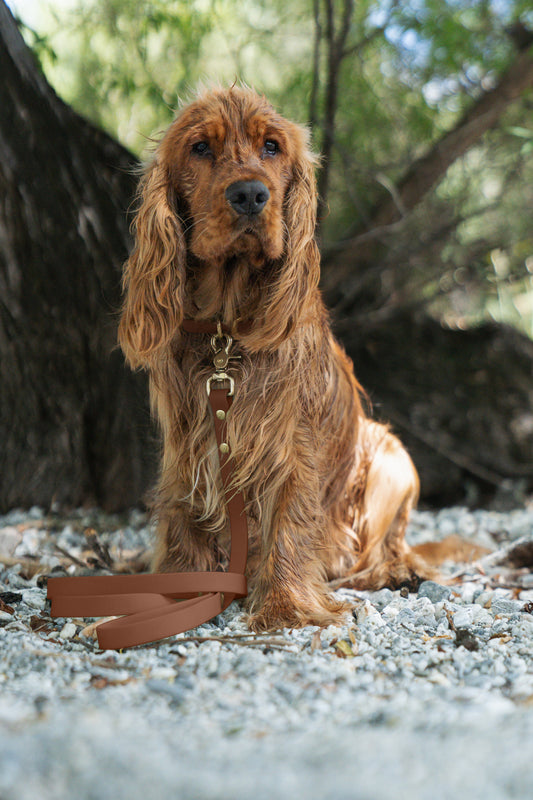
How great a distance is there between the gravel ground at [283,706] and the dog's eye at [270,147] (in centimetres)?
155

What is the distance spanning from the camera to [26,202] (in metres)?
3.29

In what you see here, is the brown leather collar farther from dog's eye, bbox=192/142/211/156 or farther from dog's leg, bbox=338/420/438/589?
dog's leg, bbox=338/420/438/589

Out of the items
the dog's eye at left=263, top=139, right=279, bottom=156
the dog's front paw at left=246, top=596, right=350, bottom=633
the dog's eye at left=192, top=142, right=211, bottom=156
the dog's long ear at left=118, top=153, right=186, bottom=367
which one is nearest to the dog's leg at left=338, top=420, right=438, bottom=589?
the dog's front paw at left=246, top=596, right=350, bottom=633

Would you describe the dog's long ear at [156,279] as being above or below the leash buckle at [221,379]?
above

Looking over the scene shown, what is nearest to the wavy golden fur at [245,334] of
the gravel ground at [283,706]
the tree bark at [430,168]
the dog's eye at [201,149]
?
the dog's eye at [201,149]

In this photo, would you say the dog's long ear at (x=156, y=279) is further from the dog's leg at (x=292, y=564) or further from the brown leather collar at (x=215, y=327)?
the dog's leg at (x=292, y=564)

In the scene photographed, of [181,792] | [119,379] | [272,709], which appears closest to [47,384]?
[119,379]

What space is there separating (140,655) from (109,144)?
266cm

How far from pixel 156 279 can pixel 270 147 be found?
Answer: 589 millimetres

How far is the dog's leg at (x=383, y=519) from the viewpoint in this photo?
2.78m

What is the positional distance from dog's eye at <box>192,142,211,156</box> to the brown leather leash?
1.79 ft

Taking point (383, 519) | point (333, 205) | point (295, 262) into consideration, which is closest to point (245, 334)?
point (295, 262)

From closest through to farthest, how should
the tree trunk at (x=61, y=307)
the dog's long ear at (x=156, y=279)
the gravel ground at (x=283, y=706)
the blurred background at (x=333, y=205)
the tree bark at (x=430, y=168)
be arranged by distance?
the gravel ground at (x=283, y=706), the dog's long ear at (x=156, y=279), the tree trunk at (x=61, y=307), the blurred background at (x=333, y=205), the tree bark at (x=430, y=168)

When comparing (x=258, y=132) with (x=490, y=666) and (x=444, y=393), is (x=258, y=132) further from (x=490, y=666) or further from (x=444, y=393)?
(x=444, y=393)
